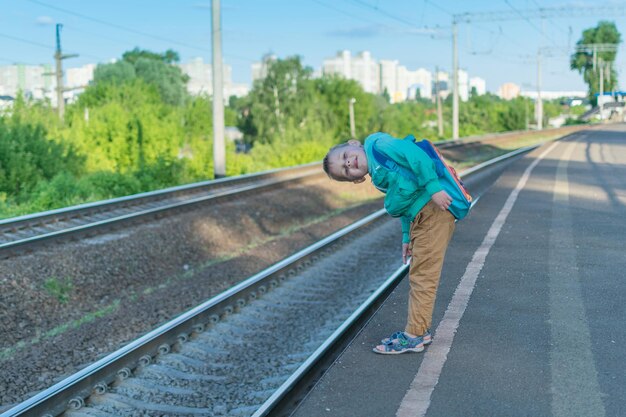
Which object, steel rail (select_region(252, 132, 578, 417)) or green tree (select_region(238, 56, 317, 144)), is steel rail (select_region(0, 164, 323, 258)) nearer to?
steel rail (select_region(252, 132, 578, 417))

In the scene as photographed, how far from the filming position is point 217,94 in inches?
876

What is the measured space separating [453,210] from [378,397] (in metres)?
1.28

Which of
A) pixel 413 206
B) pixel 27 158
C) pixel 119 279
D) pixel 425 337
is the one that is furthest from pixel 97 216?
pixel 413 206

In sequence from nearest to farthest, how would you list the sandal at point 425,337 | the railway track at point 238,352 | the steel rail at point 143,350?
the sandal at point 425,337 < the steel rail at point 143,350 < the railway track at point 238,352

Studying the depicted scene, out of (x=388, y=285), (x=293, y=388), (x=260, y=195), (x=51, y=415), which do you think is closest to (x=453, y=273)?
(x=388, y=285)

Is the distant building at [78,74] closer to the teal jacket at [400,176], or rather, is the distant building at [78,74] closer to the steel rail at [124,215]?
the steel rail at [124,215]

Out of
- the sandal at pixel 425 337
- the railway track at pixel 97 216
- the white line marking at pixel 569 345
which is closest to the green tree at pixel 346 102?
the railway track at pixel 97 216

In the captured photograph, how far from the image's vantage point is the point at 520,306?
20.2 ft

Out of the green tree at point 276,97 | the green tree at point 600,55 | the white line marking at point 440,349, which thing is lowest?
the white line marking at point 440,349

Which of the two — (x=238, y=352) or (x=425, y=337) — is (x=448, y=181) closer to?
(x=425, y=337)

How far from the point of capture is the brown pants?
5.07 m

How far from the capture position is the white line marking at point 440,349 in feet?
14.1

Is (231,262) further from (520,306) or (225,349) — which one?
(520,306)

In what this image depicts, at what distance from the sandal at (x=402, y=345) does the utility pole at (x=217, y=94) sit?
17265 mm
